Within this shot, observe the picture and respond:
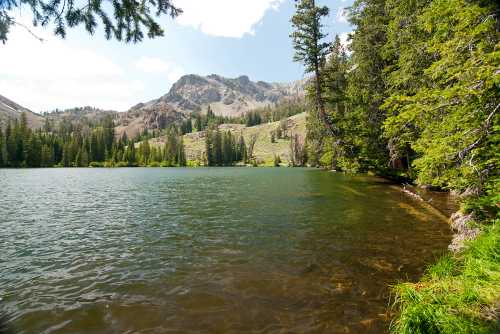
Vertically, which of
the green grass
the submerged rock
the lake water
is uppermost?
the green grass

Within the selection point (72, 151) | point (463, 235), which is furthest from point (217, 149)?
point (463, 235)

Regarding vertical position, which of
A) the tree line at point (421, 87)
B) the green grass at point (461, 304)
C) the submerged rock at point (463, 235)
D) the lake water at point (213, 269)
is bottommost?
the lake water at point (213, 269)

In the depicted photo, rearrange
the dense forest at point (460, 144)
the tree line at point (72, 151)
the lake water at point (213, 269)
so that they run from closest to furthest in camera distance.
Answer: the dense forest at point (460, 144) → the lake water at point (213, 269) → the tree line at point (72, 151)

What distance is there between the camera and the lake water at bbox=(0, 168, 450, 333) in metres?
6.56

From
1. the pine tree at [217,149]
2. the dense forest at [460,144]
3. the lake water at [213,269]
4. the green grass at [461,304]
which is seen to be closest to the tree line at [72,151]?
the pine tree at [217,149]

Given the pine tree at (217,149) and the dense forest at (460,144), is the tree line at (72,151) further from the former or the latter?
the dense forest at (460,144)

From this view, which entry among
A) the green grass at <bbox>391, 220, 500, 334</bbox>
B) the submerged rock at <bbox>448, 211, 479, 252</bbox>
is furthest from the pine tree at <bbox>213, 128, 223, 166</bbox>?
the green grass at <bbox>391, 220, 500, 334</bbox>

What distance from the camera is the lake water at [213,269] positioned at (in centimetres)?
656

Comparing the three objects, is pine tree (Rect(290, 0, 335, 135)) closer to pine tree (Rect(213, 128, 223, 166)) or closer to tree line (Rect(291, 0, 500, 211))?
tree line (Rect(291, 0, 500, 211))

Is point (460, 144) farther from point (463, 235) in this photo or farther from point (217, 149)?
point (217, 149)

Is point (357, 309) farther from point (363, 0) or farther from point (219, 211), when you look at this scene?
point (363, 0)

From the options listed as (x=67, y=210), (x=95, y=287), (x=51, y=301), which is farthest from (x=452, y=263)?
(x=67, y=210)

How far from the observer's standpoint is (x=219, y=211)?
20344 millimetres

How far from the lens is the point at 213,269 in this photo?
31.5ft
